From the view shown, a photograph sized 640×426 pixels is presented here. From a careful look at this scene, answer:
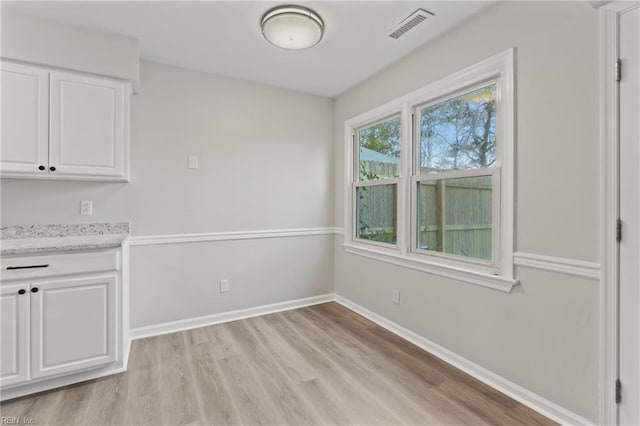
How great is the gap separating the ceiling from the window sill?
1815 mm

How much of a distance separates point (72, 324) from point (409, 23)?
3.15 m

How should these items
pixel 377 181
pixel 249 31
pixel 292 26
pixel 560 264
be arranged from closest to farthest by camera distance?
pixel 560 264 → pixel 292 26 → pixel 249 31 → pixel 377 181

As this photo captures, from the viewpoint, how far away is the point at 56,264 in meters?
1.91

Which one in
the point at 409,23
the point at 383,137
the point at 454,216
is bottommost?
the point at 454,216

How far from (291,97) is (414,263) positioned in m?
2.31

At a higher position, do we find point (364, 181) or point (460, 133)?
point (460, 133)

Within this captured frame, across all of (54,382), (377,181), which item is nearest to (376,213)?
(377,181)

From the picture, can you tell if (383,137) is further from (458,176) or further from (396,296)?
(396,296)

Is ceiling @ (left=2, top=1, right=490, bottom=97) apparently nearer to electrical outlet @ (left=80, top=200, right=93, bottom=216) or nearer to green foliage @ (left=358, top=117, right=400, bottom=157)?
green foliage @ (left=358, top=117, right=400, bottom=157)

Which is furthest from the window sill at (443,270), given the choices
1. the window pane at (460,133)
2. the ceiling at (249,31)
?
the ceiling at (249,31)

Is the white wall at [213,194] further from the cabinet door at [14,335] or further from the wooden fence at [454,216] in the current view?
the wooden fence at [454,216]

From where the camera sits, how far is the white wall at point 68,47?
203 centimetres

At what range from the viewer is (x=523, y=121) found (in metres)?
1.81
